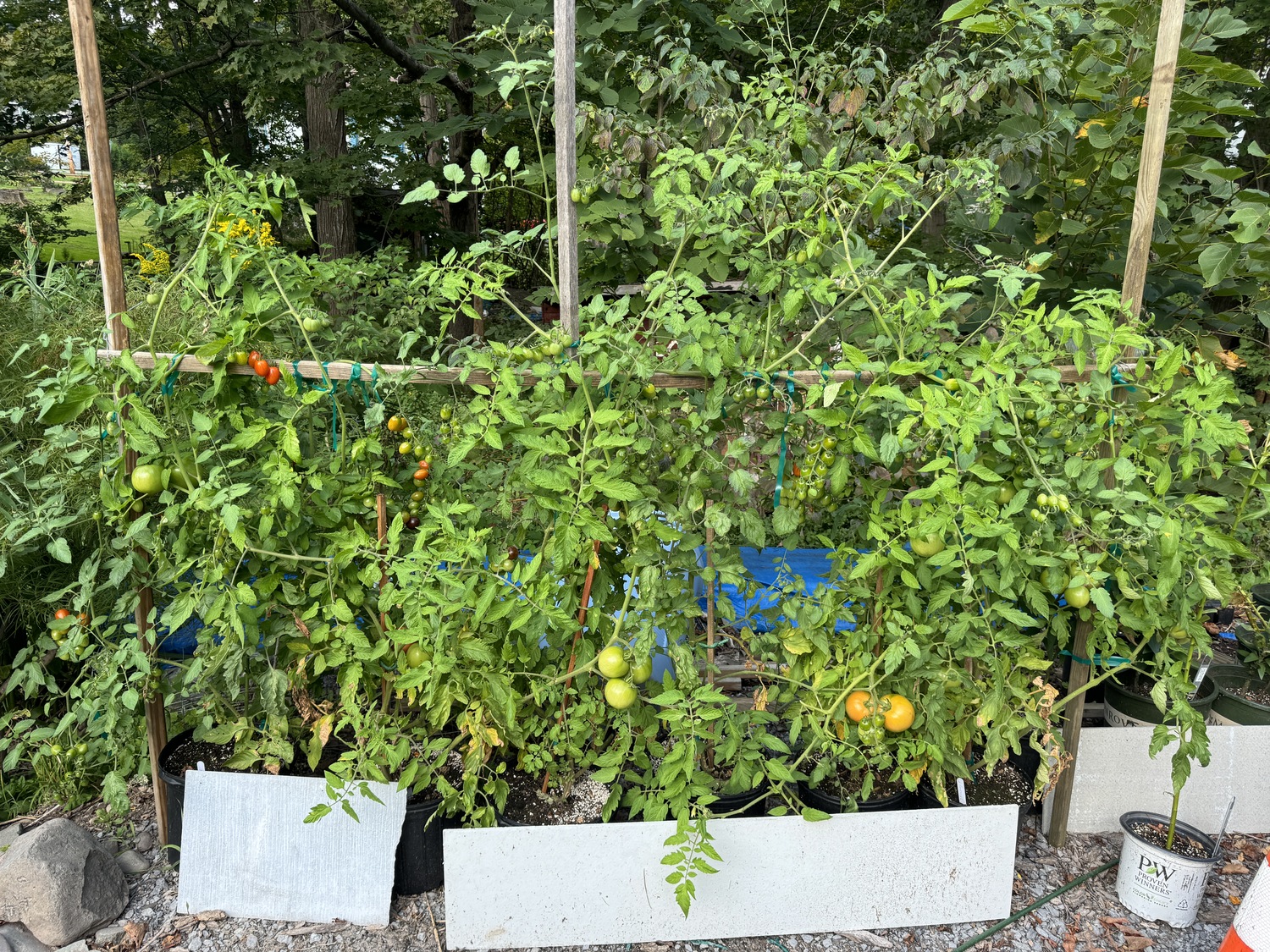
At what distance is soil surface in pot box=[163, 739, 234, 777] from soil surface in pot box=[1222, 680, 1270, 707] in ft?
9.96

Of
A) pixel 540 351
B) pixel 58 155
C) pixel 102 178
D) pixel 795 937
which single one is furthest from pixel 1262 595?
pixel 58 155

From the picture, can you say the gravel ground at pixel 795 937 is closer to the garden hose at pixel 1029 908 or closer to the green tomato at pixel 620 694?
the garden hose at pixel 1029 908

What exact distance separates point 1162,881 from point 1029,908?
1.05 ft

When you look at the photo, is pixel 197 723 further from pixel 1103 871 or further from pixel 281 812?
pixel 1103 871

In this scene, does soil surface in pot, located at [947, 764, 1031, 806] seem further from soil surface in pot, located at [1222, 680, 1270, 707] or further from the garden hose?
soil surface in pot, located at [1222, 680, 1270, 707]

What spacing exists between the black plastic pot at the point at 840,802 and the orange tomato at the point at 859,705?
27 cm

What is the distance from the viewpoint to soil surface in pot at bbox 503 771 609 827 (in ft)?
6.69

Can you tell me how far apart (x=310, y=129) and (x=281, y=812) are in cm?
585

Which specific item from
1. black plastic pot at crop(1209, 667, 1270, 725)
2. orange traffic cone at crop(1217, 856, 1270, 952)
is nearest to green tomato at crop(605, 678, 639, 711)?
orange traffic cone at crop(1217, 856, 1270, 952)

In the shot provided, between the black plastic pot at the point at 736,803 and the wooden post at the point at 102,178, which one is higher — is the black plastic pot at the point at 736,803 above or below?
below

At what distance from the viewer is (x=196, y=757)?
220 cm

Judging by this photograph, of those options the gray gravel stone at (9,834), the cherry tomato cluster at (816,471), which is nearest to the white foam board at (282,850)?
the gray gravel stone at (9,834)

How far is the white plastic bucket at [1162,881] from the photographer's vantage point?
77.6 inches

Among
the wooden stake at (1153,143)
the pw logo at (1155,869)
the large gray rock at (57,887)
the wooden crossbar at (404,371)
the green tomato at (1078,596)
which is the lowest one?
the large gray rock at (57,887)
